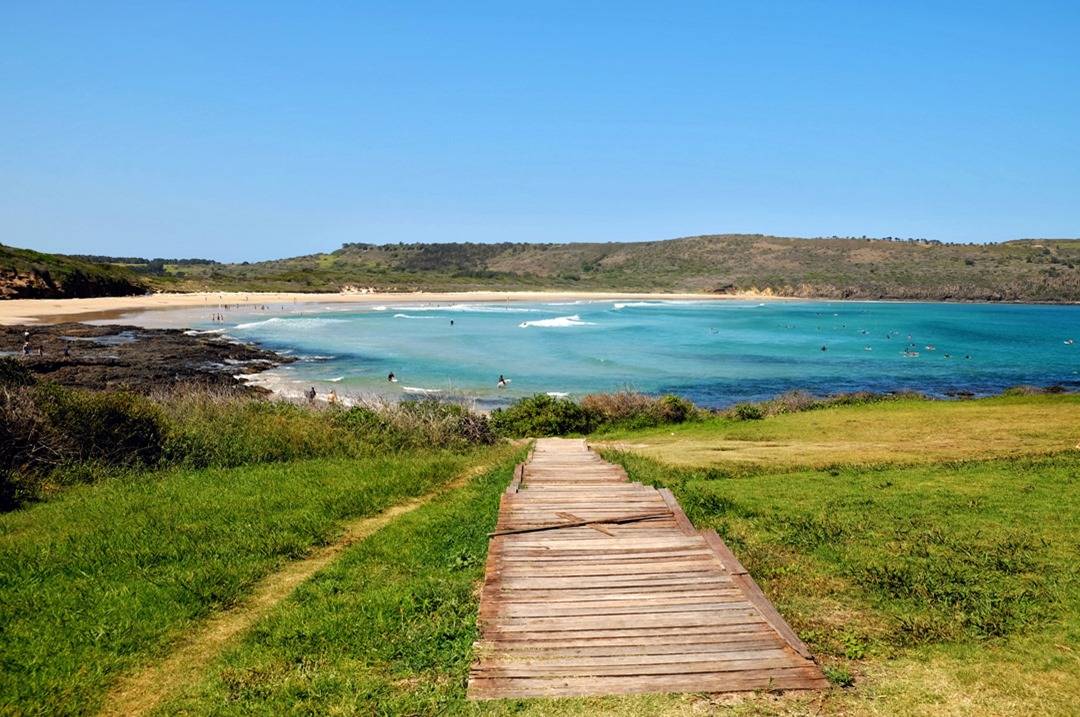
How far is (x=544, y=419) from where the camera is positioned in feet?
75.7

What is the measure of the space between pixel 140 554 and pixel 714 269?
150m

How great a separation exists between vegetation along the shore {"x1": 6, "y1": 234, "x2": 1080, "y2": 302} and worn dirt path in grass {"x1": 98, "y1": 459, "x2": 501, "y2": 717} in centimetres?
9457

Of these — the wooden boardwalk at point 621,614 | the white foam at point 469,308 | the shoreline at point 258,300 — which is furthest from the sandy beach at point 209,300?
the wooden boardwalk at point 621,614

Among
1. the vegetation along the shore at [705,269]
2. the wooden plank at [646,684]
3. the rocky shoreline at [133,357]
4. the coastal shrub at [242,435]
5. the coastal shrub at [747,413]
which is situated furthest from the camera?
the vegetation along the shore at [705,269]

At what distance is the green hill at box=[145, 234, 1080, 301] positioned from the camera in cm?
12419

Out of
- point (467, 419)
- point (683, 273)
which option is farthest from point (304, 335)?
point (683, 273)

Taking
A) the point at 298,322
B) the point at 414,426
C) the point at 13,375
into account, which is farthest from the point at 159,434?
the point at 298,322

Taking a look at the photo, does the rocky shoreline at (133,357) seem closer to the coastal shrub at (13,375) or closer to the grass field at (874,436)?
the coastal shrub at (13,375)

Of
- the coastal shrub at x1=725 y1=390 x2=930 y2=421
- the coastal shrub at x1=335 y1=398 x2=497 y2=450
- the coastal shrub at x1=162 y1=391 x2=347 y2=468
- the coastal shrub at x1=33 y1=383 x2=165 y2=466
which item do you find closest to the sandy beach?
the coastal shrub at x1=162 y1=391 x2=347 y2=468

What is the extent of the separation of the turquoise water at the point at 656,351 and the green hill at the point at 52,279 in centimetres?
1575

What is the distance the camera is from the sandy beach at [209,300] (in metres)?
56.6

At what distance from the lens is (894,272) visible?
138625mm

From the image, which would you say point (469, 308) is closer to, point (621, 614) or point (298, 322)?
point (298, 322)

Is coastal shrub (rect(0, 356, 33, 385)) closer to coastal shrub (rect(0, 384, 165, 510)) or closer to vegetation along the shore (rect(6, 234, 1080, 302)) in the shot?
coastal shrub (rect(0, 384, 165, 510))
